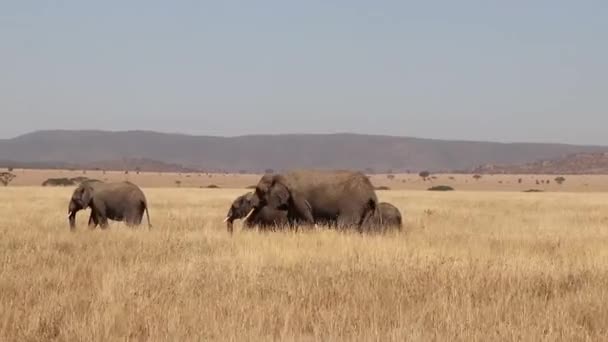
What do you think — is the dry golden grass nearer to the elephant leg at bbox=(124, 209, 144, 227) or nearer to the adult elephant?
the adult elephant

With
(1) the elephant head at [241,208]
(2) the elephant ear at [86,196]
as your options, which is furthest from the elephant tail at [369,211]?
(2) the elephant ear at [86,196]

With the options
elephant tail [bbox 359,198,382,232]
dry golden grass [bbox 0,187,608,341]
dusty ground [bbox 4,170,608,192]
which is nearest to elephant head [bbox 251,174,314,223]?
elephant tail [bbox 359,198,382,232]

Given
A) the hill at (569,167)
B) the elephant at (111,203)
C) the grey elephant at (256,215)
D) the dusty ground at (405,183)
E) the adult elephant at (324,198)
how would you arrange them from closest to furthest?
the adult elephant at (324,198) → the grey elephant at (256,215) → the elephant at (111,203) → the dusty ground at (405,183) → the hill at (569,167)

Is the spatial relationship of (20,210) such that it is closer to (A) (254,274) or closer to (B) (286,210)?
(B) (286,210)

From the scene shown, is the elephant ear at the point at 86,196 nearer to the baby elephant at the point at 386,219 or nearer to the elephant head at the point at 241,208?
the elephant head at the point at 241,208

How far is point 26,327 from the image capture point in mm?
6508

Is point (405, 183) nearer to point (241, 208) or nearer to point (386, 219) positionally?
point (386, 219)

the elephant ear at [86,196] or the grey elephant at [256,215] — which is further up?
the elephant ear at [86,196]

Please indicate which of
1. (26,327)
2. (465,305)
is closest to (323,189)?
(465,305)

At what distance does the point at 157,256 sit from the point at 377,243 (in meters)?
3.88

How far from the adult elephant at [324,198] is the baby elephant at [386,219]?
249 millimetres

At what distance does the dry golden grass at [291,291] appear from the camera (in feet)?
21.4

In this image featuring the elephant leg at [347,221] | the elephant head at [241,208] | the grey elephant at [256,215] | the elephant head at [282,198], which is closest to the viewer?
the elephant leg at [347,221]

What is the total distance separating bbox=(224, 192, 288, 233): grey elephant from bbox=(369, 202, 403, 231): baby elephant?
7.19 feet
